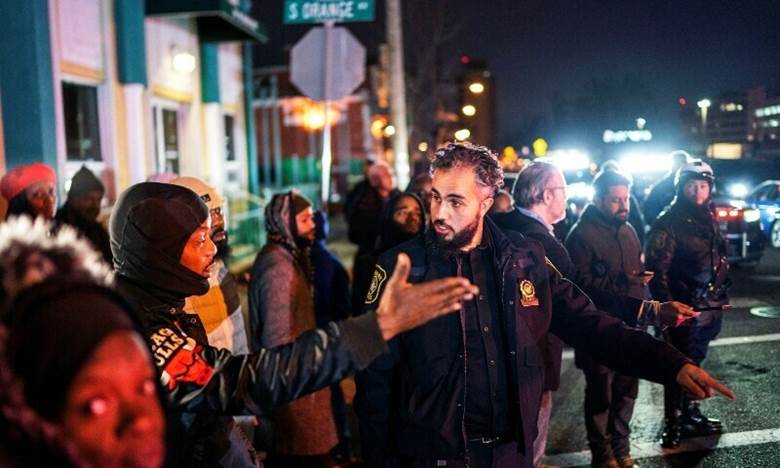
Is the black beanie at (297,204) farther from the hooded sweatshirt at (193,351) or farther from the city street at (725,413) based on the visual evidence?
the city street at (725,413)

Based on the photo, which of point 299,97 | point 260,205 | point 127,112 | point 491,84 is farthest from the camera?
point 491,84

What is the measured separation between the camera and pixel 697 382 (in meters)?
2.98

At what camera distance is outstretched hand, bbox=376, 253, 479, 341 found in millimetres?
2096

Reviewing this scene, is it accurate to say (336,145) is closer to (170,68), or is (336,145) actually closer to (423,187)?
(170,68)

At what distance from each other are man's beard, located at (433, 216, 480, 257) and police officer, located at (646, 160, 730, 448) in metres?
3.22

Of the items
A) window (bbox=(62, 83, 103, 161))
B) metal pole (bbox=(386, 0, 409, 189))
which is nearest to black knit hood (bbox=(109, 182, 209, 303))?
window (bbox=(62, 83, 103, 161))

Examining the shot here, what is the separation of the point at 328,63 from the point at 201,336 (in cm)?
583

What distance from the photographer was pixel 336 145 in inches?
1512

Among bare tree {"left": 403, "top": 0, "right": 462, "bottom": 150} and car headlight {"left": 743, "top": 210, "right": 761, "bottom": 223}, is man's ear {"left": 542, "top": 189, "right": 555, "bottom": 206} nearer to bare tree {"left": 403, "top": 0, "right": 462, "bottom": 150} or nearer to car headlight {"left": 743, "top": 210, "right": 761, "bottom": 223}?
car headlight {"left": 743, "top": 210, "right": 761, "bottom": 223}

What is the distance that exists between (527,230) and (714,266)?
2090 millimetres

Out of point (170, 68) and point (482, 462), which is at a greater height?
point (170, 68)

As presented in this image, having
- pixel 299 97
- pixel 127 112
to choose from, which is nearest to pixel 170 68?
pixel 127 112

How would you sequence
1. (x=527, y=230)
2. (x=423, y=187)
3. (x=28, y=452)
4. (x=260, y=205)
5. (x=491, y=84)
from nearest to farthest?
(x=28, y=452), (x=527, y=230), (x=423, y=187), (x=260, y=205), (x=491, y=84)

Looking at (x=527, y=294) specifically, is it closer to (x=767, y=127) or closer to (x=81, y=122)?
(x=767, y=127)
